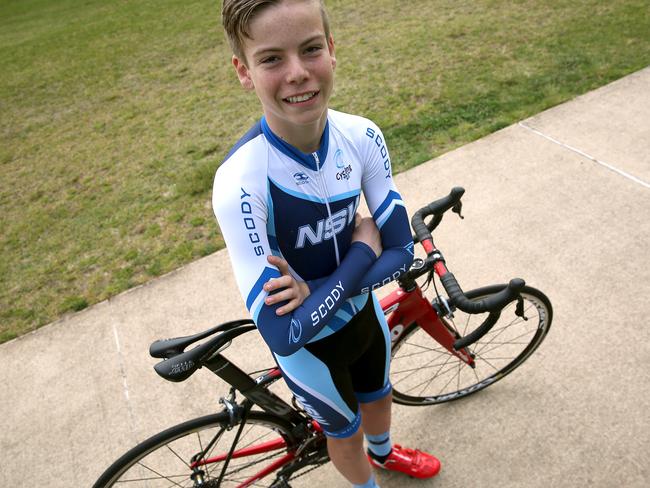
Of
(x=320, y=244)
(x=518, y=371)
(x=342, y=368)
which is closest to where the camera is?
(x=320, y=244)

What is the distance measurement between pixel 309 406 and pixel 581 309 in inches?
82.9

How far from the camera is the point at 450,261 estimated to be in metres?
3.84

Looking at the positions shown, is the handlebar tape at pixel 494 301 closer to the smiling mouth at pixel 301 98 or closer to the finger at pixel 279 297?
the finger at pixel 279 297

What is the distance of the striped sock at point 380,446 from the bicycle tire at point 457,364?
0.30 meters

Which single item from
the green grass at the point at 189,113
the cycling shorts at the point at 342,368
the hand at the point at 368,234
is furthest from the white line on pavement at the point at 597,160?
the hand at the point at 368,234

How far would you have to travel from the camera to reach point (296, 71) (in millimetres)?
1545

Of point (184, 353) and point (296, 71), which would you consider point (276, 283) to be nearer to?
point (184, 353)

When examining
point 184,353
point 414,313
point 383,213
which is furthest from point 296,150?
point 414,313

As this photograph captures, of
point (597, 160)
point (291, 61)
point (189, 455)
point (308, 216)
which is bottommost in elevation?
point (189, 455)

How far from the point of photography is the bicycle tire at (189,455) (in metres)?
2.11

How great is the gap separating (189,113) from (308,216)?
604cm

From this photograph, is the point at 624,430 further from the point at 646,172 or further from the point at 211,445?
the point at 646,172

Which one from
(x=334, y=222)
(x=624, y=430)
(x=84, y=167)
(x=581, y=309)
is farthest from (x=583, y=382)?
(x=84, y=167)

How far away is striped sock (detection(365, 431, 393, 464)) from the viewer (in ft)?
8.49
